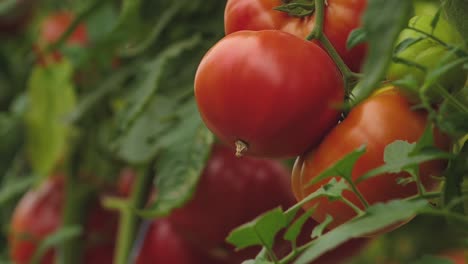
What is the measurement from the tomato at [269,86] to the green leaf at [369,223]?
0.07 meters

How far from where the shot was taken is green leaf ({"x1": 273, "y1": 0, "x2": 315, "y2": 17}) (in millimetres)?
484

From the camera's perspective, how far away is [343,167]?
0.44 m

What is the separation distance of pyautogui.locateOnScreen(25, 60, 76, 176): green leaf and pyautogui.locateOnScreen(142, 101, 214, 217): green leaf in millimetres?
275

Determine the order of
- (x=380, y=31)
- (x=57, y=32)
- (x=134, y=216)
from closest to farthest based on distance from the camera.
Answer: (x=380, y=31)
(x=134, y=216)
(x=57, y=32)

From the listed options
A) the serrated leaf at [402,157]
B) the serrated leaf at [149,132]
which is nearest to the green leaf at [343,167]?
the serrated leaf at [402,157]

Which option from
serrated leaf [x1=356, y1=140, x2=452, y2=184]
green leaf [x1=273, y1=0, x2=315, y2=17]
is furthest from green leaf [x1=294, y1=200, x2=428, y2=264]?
green leaf [x1=273, y1=0, x2=315, y2=17]

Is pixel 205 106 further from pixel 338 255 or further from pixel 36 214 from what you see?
pixel 36 214

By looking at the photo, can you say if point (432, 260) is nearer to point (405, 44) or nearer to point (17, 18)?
point (405, 44)

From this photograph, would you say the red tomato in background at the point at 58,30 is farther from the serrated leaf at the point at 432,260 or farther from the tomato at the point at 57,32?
the serrated leaf at the point at 432,260

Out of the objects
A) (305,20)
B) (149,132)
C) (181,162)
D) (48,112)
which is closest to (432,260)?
(305,20)

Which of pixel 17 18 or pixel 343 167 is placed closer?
pixel 343 167

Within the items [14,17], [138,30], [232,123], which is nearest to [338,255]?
[138,30]

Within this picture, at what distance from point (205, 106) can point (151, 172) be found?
1.79 ft

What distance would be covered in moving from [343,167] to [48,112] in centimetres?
74
